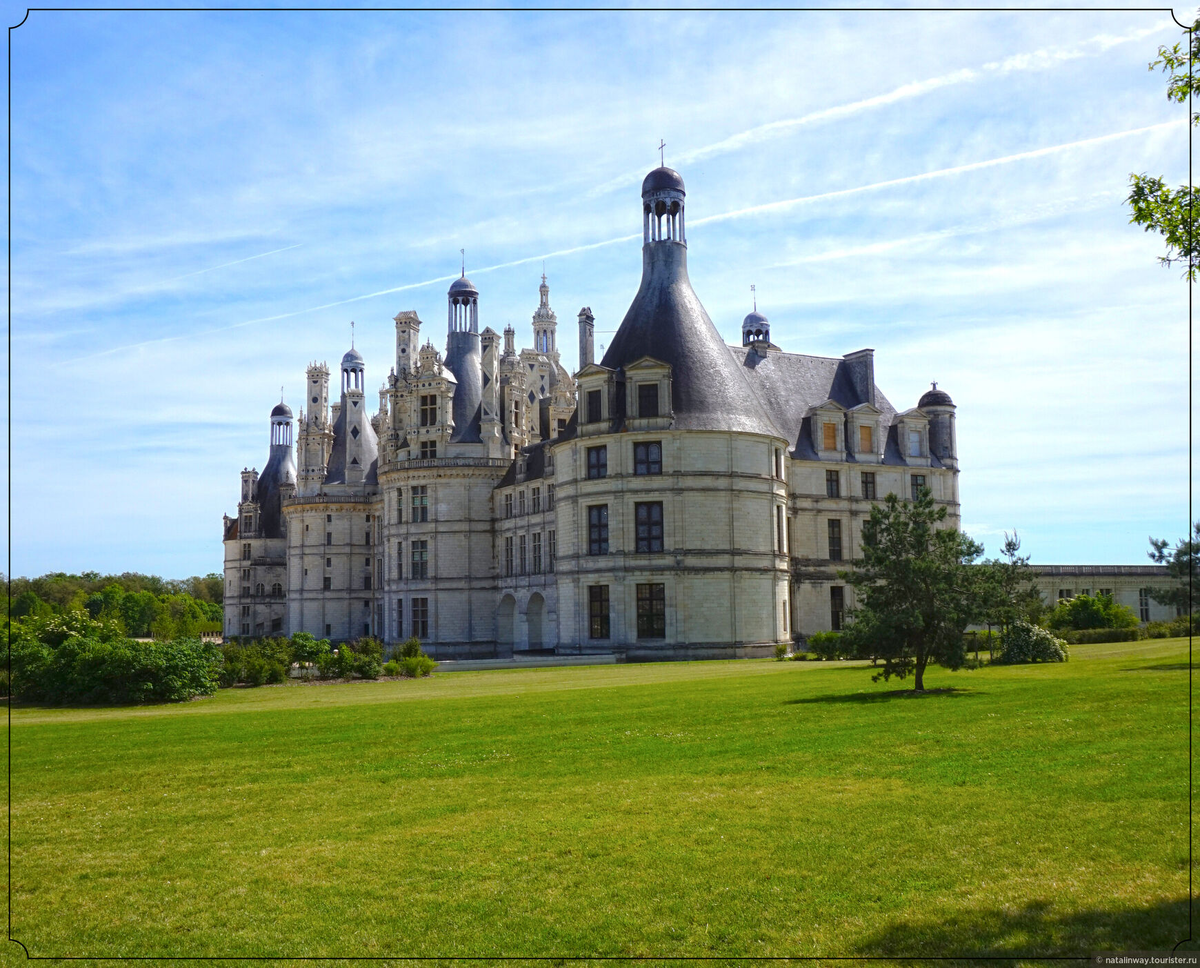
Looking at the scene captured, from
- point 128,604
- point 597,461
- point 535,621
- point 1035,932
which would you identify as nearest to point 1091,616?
point 597,461

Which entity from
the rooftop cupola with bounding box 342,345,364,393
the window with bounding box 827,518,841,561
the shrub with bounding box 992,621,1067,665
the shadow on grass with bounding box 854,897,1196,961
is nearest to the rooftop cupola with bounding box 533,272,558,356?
the rooftop cupola with bounding box 342,345,364,393

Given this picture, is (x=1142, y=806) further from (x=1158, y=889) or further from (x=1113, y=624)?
(x=1113, y=624)

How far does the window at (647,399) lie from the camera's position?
5519 centimetres

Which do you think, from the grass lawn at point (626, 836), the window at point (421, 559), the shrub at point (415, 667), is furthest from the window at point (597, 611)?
the grass lawn at point (626, 836)

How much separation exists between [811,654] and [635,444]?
13.9 metres

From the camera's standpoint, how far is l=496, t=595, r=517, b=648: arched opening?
6856cm

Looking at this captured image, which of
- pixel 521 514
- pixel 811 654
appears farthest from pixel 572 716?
pixel 521 514

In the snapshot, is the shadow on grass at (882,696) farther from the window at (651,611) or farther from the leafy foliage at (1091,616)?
the window at (651,611)

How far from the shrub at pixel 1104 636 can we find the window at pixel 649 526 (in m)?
19.3

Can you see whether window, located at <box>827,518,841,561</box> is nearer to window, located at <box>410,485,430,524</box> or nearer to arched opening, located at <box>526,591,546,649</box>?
arched opening, located at <box>526,591,546,649</box>

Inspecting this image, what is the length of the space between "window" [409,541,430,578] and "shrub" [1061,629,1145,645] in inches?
1494

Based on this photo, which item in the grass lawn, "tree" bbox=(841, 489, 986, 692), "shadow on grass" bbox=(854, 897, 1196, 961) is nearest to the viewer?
"shadow on grass" bbox=(854, 897, 1196, 961)

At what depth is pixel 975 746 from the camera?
1638 centimetres

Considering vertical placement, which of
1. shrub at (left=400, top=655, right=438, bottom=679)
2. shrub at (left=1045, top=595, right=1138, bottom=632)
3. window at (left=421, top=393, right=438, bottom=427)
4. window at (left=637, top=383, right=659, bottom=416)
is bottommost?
shrub at (left=400, top=655, right=438, bottom=679)
